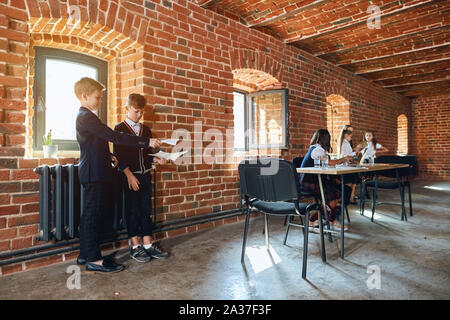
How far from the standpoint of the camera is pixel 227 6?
4016mm

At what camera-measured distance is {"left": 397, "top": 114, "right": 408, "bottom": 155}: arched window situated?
9.99 metres

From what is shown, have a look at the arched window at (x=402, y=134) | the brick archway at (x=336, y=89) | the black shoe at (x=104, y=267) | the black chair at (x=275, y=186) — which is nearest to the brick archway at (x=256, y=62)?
the brick archway at (x=336, y=89)

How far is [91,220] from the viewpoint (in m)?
2.46

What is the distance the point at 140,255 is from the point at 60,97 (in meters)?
1.79

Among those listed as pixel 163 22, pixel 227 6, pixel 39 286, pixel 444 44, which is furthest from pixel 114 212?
pixel 444 44

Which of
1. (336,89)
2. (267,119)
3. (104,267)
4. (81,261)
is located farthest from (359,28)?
(81,261)

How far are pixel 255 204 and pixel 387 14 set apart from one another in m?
3.30

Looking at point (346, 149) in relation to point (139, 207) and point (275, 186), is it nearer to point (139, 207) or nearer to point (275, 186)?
point (275, 186)

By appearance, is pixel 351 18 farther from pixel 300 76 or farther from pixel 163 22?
pixel 163 22

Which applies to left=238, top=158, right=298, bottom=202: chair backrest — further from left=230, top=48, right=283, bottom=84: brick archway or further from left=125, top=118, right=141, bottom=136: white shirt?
left=230, top=48, right=283, bottom=84: brick archway

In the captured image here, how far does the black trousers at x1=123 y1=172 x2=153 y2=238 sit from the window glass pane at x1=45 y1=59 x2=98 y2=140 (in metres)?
0.94

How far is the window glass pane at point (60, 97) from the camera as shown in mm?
3051

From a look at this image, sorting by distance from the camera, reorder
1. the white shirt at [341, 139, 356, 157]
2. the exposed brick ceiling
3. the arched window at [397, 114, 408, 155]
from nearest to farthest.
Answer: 1. the exposed brick ceiling
2. the white shirt at [341, 139, 356, 157]
3. the arched window at [397, 114, 408, 155]

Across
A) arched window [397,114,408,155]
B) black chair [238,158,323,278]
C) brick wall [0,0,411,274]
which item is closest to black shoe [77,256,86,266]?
brick wall [0,0,411,274]
